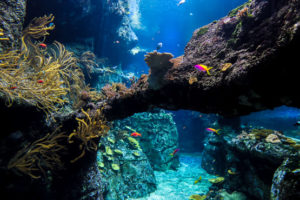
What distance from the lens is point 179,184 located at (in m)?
7.44

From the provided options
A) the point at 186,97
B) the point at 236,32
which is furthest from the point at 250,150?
the point at 236,32

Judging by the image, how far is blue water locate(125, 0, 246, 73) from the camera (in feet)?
87.4

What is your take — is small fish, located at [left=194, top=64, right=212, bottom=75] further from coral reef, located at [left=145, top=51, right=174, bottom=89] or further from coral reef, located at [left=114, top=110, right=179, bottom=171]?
coral reef, located at [left=114, top=110, right=179, bottom=171]

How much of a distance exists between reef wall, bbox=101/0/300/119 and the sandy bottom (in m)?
4.70

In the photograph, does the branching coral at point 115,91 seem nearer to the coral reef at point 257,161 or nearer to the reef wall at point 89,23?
the coral reef at point 257,161

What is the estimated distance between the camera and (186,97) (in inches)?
112

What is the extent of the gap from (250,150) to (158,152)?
5.35 meters

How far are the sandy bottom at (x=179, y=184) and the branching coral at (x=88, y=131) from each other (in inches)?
149

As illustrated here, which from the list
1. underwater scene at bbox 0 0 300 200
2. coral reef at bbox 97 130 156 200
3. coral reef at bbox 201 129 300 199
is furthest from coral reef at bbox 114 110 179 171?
coral reef at bbox 201 129 300 199

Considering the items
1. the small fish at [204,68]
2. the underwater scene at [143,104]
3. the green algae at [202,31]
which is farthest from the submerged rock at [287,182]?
the green algae at [202,31]

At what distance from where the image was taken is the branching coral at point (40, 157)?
9.41 ft

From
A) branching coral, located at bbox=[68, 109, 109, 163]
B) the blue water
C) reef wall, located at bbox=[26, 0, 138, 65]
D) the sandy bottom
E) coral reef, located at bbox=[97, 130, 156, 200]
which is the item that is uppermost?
the blue water

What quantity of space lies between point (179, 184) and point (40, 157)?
637 cm

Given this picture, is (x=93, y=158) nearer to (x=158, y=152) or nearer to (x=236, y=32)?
(x=236, y=32)
